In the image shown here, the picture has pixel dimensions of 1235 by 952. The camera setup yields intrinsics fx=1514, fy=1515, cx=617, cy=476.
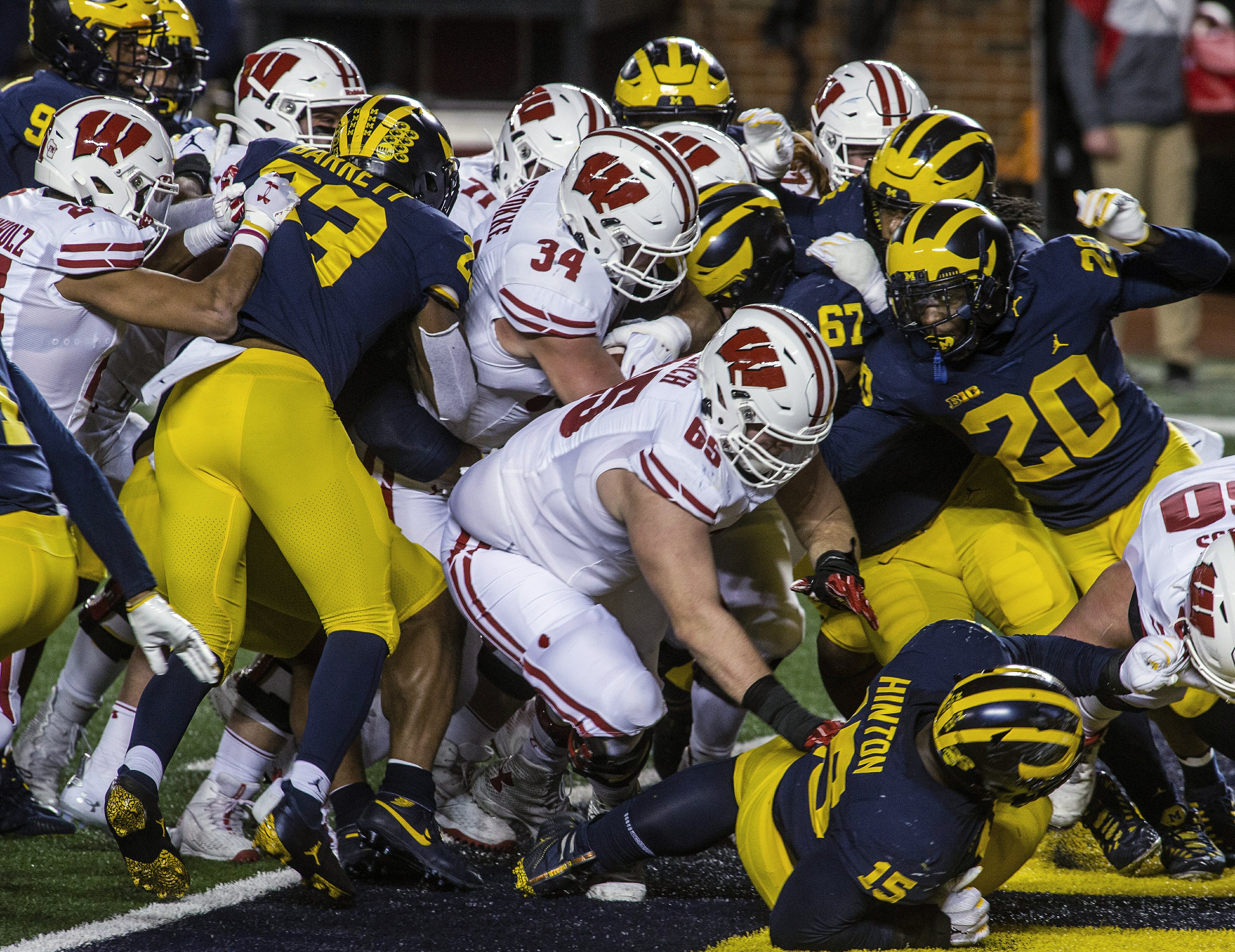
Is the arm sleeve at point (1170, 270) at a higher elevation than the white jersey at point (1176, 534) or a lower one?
higher

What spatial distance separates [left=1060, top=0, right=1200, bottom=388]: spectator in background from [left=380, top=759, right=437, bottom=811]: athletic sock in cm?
725

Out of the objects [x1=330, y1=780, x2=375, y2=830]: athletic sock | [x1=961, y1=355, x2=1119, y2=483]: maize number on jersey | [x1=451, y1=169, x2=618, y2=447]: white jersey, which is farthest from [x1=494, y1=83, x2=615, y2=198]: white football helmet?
[x1=330, y1=780, x2=375, y2=830]: athletic sock

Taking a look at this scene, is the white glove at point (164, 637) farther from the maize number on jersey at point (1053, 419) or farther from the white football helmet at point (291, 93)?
the white football helmet at point (291, 93)

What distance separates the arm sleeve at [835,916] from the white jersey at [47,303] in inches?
80.2

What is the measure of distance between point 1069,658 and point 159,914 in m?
2.02

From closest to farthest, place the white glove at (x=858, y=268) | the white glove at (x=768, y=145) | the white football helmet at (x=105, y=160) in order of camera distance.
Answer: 1. the white football helmet at (x=105, y=160)
2. the white glove at (x=858, y=268)
3. the white glove at (x=768, y=145)

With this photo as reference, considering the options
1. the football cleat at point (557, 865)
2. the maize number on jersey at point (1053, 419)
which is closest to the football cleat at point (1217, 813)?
the maize number on jersey at point (1053, 419)

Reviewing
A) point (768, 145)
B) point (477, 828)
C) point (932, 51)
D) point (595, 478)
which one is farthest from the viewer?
point (932, 51)

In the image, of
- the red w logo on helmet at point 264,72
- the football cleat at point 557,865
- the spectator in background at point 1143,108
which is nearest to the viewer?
the football cleat at point 557,865

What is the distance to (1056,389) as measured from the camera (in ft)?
12.3

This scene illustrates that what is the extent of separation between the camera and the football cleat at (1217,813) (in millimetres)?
3799

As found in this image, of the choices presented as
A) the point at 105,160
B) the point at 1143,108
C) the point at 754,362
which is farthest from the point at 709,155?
the point at 1143,108

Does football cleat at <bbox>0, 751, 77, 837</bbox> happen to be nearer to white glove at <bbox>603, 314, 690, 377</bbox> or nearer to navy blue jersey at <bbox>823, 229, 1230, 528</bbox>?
white glove at <bbox>603, 314, 690, 377</bbox>

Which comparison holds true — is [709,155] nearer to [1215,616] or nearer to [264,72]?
[264,72]
